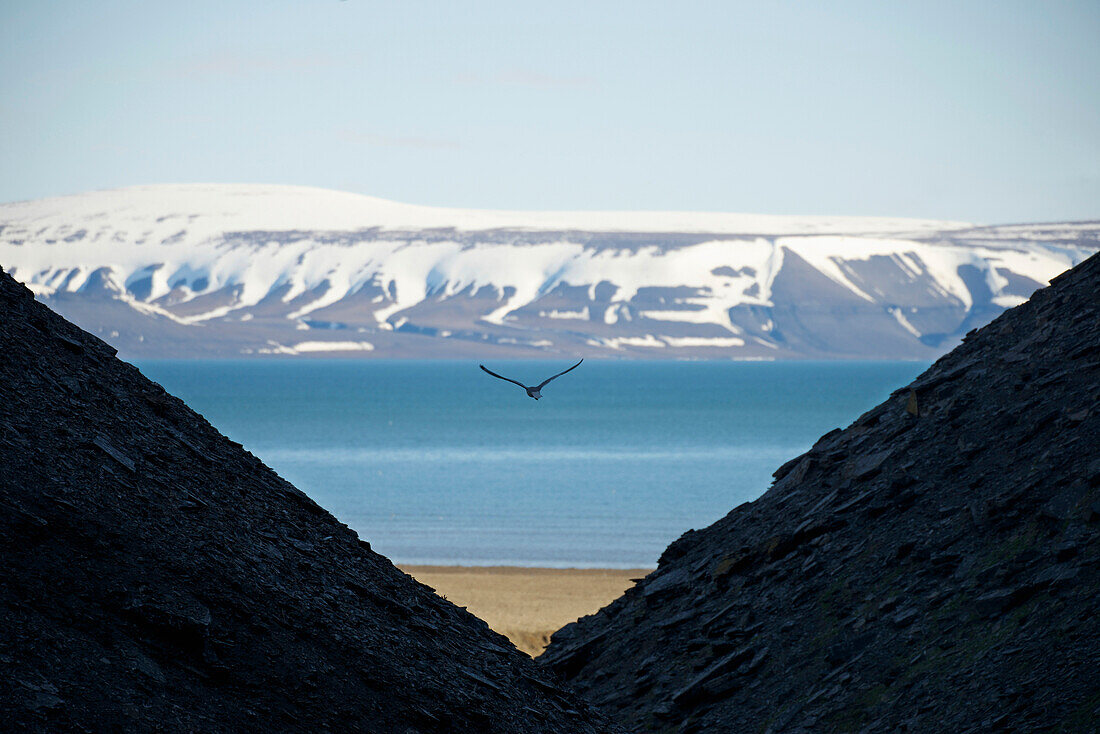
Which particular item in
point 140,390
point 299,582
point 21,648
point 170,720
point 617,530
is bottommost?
point 170,720

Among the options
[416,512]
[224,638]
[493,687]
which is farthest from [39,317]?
[416,512]

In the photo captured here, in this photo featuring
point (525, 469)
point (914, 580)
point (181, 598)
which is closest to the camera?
point (181, 598)

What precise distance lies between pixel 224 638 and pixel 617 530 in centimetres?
4654

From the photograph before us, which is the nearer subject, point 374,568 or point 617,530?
point 374,568

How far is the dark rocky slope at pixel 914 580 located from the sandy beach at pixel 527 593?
939cm

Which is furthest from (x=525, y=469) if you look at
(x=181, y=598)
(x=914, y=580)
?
(x=181, y=598)

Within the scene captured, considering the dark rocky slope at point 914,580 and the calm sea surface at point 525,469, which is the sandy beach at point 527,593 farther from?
the dark rocky slope at point 914,580

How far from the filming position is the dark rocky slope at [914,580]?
12109mm

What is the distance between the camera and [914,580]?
1416cm

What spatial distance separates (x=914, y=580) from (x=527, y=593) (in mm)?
22204

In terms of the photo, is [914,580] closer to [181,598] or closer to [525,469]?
[181,598]

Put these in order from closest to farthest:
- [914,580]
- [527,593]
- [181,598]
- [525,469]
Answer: [181,598] → [914,580] → [527,593] → [525,469]

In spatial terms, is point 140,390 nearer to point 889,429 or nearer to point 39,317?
point 39,317

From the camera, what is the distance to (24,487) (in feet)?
32.9
